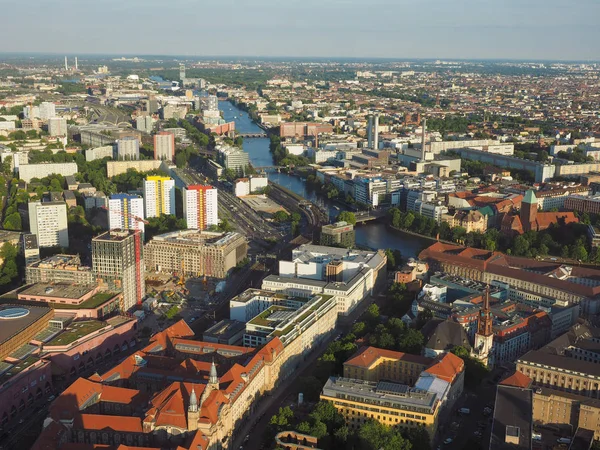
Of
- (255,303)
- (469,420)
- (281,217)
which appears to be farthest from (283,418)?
(281,217)

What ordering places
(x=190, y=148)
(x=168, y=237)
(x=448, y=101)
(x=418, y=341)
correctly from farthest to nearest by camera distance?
1. (x=448, y=101)
2. (x=190, y=148)
3. (x=168, y=237)
4. (x=418, y=341)

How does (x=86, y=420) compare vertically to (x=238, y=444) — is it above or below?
above

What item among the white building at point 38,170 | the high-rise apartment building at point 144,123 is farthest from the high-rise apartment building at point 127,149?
the high-rise apartment building at point 144,123

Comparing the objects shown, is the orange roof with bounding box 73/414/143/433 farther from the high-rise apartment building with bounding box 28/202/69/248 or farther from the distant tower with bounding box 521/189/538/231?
the distant tower with bounding box 521/189/538/231

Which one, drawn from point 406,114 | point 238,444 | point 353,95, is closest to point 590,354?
point 238,444

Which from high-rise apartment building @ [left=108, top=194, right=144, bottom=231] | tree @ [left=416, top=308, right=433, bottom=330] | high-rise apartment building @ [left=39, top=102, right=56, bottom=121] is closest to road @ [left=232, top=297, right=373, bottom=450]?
tree @ [left=416, top=308, right=433, bottom=330]

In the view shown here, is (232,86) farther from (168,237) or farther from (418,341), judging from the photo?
(418,341)

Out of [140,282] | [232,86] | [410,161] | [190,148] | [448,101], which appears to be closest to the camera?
[140,282]
